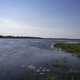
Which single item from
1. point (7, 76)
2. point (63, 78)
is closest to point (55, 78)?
point (63, 78)

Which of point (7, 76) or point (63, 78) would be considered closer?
point (63, 78)

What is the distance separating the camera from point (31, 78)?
60.7 ft

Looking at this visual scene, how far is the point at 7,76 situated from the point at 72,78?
6.60 meters

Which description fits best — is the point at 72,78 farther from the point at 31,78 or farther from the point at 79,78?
the point at 31,78

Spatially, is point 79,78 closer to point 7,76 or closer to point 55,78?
point 55,78

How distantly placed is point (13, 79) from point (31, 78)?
1744mm

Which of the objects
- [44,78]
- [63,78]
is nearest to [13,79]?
[44,78]

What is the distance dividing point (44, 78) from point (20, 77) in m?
2.56

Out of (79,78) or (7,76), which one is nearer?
(79,78)

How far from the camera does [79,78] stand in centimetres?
1814

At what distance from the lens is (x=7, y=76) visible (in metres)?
19.5

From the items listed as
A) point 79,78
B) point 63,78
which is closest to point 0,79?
point 63,78

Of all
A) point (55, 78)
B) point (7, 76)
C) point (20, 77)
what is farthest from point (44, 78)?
point (7, 76)

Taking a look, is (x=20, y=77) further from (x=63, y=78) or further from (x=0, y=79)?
(x=63, y=78)
